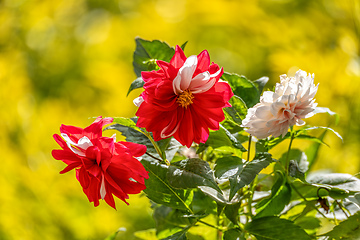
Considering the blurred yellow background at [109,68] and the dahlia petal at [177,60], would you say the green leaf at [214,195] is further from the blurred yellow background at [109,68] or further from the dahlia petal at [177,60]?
the blurred yellow background at [109,68]

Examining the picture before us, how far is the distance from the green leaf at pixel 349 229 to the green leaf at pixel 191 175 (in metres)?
0.14

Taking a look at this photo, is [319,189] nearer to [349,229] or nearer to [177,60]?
[349,229]

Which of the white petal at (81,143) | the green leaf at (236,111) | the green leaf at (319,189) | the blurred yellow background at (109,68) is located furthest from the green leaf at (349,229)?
the blurred yellow background at (109,68)

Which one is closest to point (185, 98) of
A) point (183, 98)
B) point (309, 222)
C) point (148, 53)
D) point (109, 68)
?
point (183, 98)

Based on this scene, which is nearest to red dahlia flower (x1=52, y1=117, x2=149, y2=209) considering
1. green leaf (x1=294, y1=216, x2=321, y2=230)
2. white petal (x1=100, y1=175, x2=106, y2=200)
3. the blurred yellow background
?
white petal (x1=100, y1=175, x2=106, y2=200)

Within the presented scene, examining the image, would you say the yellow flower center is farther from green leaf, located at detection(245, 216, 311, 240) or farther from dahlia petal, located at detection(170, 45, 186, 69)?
green leaf, located at detection(245, 216, 311, 240)

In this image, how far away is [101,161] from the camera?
1.05 ft

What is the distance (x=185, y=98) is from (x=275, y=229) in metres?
0.14

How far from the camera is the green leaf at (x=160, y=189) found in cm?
36

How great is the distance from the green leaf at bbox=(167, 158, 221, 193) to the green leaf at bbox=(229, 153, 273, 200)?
0.5 inches

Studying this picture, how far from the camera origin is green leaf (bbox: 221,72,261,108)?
402mm

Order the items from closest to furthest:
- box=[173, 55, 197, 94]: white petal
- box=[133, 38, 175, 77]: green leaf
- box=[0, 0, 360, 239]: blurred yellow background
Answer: box=[173, 55, 197, 94]: white petal, box=[133, 38, 175, 77]: green leaf, box=[0, 0, 360, 239]: blurred yellow background

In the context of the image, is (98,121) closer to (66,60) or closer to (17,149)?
(17,149)

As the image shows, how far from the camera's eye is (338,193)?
38 cm
